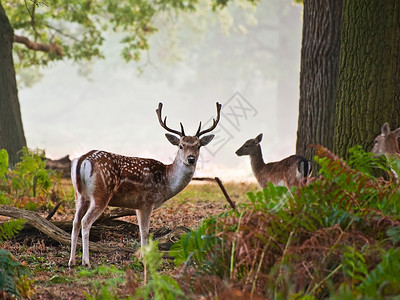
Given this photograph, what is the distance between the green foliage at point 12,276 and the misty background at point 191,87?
43.7 metres

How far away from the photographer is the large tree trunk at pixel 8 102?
10.8 meters

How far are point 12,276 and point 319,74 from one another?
5994 millimetres

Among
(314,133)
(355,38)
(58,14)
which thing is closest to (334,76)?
(314,133)

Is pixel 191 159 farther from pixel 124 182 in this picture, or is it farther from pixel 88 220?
pixel 88 220

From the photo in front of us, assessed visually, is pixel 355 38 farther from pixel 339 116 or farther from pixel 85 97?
pixel 85 97

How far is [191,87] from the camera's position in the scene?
200 ft

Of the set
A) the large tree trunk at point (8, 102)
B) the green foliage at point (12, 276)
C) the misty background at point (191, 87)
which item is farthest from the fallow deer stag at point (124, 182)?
the misty background at point (191, 87)

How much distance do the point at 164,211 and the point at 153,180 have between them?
243 cm

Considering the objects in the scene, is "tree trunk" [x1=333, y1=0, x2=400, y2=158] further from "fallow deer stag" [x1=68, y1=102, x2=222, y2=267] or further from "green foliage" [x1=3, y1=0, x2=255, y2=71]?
"green foliage" [x1=3, y1=0, x2=255, y2=71]

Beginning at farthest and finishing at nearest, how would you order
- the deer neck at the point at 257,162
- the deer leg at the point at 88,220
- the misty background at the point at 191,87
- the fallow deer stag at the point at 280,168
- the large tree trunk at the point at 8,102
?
the misty background at the point at 191,87
the large tree trunk at the point at 8,102
the deer neck at the point at 257,162
the fallow deer stag at the point at 280,168
the deer leg at the point at 88,220

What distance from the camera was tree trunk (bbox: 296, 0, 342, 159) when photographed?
8758mm

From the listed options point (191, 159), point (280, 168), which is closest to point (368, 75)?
point (191, 159)

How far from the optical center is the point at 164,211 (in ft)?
28.9

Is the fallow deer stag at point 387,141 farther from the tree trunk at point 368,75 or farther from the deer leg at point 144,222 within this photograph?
the deer leg at point 144,222
